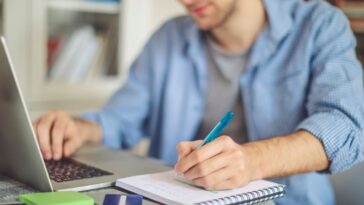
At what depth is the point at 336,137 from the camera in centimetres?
91

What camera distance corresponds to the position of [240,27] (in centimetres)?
128

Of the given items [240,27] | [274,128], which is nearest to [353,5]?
[240,27]

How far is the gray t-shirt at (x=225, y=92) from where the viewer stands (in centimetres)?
124

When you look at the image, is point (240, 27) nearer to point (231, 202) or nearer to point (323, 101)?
point (323, 101)

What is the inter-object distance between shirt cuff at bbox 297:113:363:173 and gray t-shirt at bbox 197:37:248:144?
308 millimetres

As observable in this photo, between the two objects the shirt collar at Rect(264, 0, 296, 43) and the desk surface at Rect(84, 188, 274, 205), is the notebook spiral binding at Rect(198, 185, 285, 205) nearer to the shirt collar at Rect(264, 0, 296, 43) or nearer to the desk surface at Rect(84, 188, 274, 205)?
the desk surface at Rect(84, 188, 274, 205)

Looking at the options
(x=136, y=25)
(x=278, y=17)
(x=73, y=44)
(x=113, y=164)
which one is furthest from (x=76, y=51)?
(x=113, y=164)

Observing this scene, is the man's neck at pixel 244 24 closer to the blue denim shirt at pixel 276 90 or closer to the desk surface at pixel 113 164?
the blue denim shirt at pixel 276 90

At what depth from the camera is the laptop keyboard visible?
0.80 metres


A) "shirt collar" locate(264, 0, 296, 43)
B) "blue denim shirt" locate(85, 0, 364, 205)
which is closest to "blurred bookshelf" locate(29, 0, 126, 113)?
"blue denim shirt" locate(85, 0, 364, 205)

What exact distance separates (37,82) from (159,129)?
604mm

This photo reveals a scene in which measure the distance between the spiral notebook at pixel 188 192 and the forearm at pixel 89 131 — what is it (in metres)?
0.39

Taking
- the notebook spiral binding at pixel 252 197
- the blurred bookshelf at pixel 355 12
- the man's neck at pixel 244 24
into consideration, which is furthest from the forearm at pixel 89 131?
the blurred bookshelf at pixel 355 12

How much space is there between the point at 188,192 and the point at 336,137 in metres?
0.36
